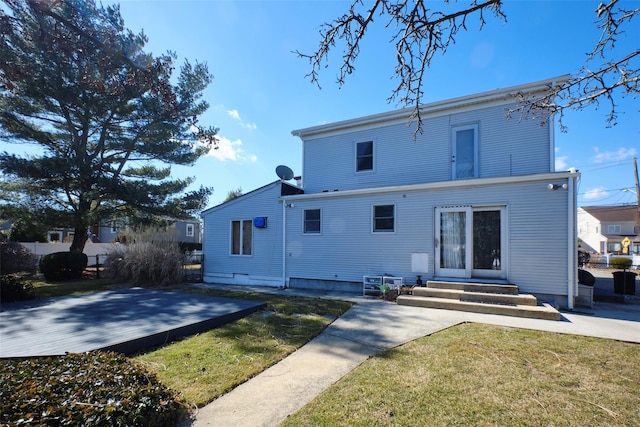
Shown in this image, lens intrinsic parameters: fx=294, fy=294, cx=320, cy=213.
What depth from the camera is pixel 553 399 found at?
114 inches

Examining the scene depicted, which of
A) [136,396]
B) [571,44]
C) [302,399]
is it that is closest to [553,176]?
[571,44]

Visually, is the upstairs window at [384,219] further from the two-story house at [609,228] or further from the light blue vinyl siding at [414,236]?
the two-story house at [609,228]

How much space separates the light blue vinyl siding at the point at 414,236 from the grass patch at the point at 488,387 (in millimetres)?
3155

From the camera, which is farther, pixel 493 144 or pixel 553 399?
pixel 493 144

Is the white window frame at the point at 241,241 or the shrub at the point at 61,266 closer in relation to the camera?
the white window frame at the point at 241,241

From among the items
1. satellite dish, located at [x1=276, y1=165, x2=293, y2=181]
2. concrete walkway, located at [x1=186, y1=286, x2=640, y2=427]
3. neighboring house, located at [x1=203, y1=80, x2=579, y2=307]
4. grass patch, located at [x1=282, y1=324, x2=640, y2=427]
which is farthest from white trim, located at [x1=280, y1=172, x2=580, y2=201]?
grass patch, located at [x1=282, y1=324, x2=640, y2=427]

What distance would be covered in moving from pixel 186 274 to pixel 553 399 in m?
12.2

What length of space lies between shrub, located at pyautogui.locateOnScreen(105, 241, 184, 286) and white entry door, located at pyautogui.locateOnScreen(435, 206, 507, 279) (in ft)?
31.0

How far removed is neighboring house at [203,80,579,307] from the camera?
24.5ft

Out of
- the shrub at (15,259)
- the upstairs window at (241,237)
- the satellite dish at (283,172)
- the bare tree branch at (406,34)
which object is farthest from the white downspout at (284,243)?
the shrub at (15,259)

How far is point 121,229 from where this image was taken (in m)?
17.7

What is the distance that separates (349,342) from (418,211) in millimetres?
5332

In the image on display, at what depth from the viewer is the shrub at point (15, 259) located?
11.8 meters

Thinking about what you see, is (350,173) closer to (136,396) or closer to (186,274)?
(186,274)
